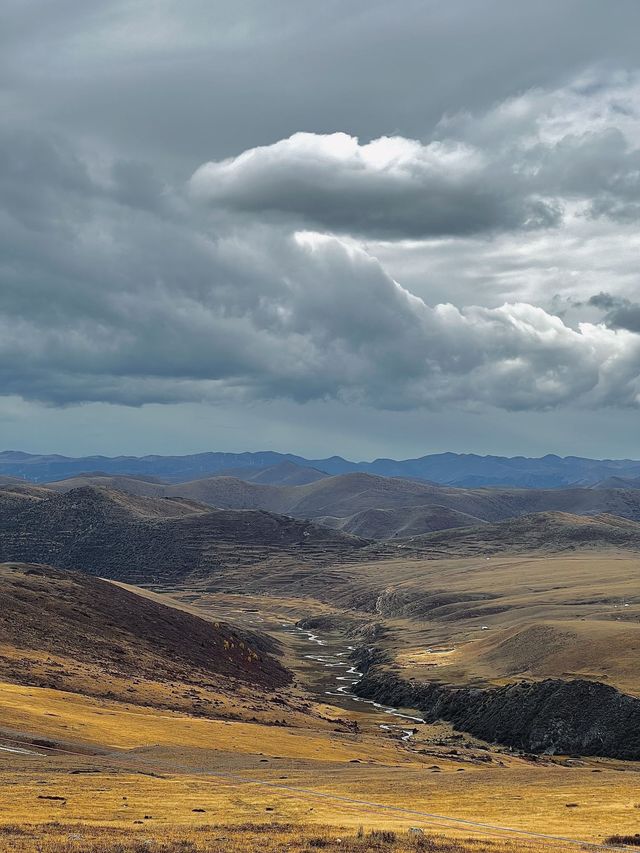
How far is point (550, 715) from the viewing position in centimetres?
11269

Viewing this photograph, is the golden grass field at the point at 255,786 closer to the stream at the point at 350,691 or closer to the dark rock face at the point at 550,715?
the dark rock face at the point at 550,715

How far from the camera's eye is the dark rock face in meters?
105

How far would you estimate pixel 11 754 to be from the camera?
55.3 metres

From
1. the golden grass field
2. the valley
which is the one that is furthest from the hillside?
the golden grass field

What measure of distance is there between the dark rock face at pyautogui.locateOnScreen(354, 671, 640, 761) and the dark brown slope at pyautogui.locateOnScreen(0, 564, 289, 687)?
38.9 meters

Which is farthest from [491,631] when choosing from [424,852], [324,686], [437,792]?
[424,852]

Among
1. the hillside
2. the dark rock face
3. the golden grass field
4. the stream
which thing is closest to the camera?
the golden grass field

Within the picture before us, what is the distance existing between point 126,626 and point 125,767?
322 feet

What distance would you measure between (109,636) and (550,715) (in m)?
74.3

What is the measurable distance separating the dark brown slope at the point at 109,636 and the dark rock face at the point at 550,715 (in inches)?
1532

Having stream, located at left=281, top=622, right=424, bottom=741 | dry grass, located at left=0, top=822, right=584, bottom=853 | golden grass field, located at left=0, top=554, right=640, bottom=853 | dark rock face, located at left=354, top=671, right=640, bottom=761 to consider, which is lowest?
stream, located at left=281, top=622, right=424, bottom=741

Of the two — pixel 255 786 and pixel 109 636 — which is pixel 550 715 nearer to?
pixel 255 786

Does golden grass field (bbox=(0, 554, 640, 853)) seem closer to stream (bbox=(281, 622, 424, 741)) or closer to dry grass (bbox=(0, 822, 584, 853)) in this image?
dry grass (bbox=(0, 822, 584, 853))

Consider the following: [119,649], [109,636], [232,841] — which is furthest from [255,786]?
[109,636]
